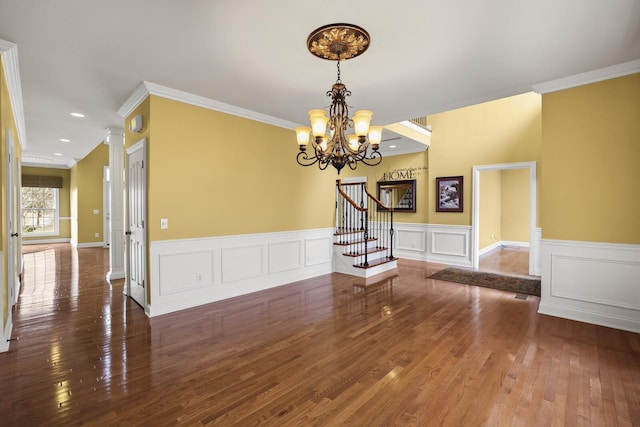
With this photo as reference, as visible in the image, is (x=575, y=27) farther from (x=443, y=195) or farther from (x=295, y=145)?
(x=443, y=195)

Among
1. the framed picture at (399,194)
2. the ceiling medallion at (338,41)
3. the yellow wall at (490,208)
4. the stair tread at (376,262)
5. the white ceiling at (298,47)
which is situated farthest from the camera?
the yellow wall at (490,208)

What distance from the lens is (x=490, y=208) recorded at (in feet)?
28.5

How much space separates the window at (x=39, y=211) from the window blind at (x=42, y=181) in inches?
9.7

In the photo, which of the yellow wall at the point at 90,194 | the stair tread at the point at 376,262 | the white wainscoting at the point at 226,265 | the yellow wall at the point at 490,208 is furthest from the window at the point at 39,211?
the yellow wall at the point at 490,208

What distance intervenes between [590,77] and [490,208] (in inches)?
230

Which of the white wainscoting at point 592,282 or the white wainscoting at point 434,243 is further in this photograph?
the white wainscoting at point 434,243

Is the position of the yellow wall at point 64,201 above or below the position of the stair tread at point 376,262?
above

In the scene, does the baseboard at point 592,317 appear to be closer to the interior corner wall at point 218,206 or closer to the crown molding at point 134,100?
the interior corner wall at point 218,206

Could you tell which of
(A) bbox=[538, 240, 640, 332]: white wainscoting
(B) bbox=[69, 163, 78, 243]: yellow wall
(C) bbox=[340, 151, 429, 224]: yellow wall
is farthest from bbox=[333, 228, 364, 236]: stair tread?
(B) bbox=[69, 163, 78, 243]: yellow wall

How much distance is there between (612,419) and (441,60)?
3157 mm

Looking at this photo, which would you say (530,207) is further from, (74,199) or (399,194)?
(74,199)

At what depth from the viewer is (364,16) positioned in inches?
91.4

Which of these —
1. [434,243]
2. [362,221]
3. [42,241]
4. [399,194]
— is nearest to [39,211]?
[42,241]

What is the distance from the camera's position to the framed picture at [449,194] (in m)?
6.76
